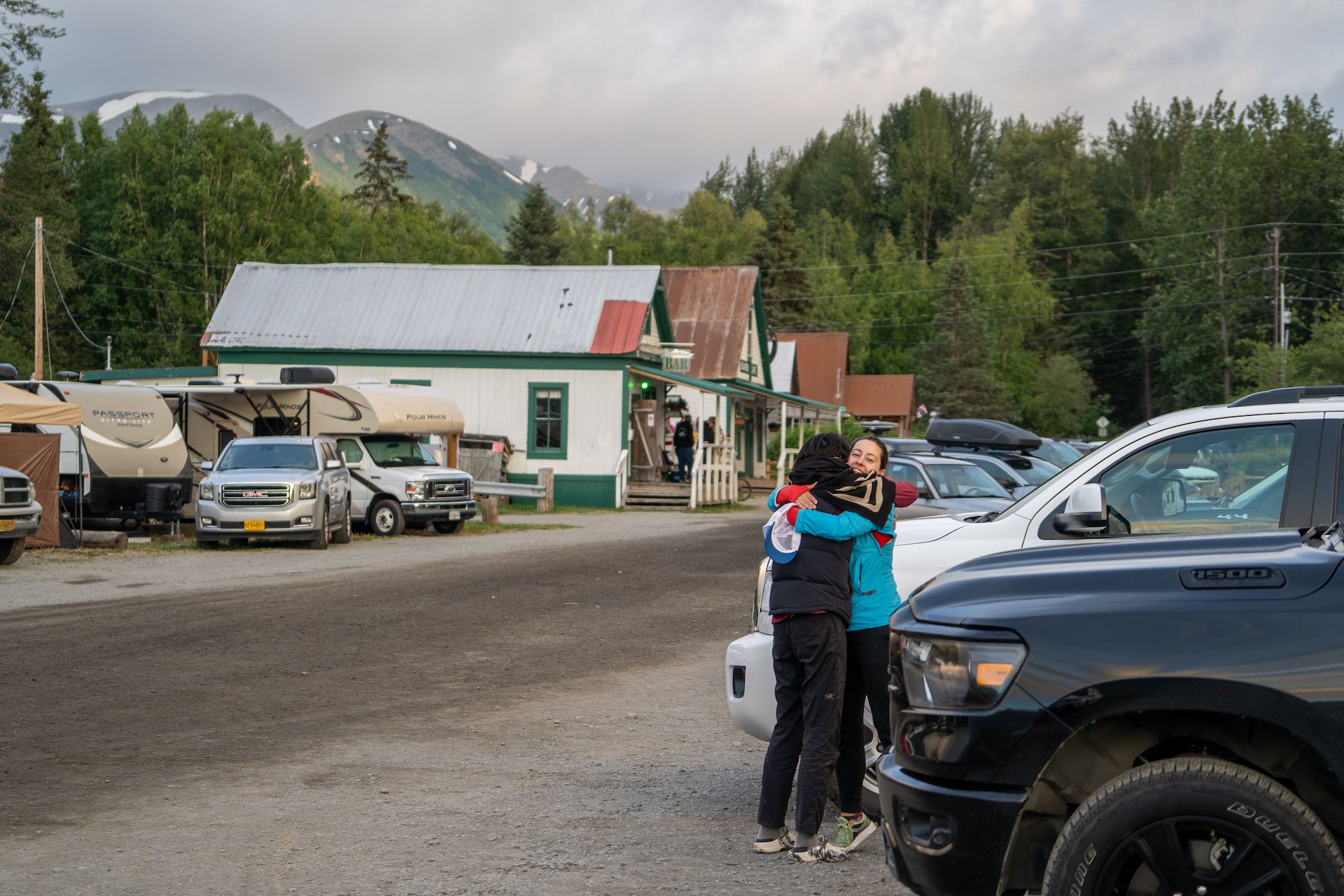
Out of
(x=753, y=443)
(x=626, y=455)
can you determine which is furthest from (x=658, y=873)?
(x=753, y=443)

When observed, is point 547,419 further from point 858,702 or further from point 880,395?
point 880,395

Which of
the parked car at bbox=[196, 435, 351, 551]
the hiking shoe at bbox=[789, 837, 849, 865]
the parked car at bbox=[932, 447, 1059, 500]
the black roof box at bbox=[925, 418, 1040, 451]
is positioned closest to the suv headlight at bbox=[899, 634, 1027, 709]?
the hiking shoe at bbox=[789, 837, 849, 865]

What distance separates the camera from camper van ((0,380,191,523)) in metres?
23.3

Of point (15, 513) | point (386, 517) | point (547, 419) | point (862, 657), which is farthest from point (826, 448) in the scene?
point (547, 419)

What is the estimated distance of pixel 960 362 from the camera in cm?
9544

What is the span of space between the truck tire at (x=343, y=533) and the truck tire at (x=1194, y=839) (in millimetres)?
21133

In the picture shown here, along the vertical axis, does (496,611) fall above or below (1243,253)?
below

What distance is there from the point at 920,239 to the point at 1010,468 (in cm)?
10363

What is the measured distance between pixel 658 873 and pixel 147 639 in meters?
7.91

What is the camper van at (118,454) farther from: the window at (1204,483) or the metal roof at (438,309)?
the window at (1204,483)

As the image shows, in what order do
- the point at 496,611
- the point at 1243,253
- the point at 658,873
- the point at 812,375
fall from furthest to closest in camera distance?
the point at 812,375, the point at 1243,253, the point at 496,611, the point at 658,873

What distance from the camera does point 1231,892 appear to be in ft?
11.7

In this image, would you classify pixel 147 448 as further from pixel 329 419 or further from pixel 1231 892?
pixel 1231 892

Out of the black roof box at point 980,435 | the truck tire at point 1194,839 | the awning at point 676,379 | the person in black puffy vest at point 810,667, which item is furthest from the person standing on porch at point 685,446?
the truck tire at point 1194,839
